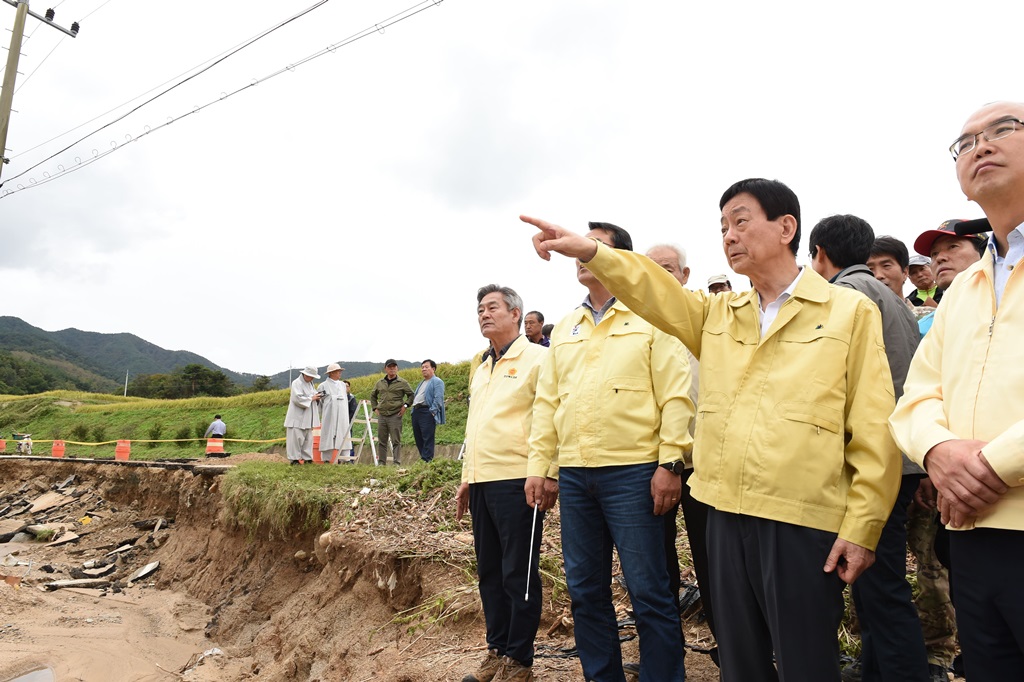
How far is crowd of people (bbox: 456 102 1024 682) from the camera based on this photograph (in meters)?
1.71

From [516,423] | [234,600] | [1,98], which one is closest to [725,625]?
[516,423]

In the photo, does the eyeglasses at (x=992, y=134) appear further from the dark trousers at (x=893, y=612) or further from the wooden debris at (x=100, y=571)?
the wooden debris at (x=100, y=571)

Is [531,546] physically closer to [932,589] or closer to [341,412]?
[932,589]

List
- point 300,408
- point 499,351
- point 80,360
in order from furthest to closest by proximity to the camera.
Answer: point 80,360
point 300,408
point 499,351

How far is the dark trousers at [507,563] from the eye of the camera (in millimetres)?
3580

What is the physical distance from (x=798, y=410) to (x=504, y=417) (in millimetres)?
1945

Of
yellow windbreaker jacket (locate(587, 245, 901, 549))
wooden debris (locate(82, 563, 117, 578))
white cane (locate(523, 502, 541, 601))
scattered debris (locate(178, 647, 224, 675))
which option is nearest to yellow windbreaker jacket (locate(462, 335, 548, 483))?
white cane (locate(523, 502, 541, 601))

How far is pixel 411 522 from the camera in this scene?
659 cm

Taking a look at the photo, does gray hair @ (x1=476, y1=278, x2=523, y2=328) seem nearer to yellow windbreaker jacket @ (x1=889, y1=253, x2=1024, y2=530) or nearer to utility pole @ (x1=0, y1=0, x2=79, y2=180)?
yellow windbreaker jacket @ (x1=889, y1=253, x2=1024, y2=530)

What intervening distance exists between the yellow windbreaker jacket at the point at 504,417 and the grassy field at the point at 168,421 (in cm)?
1100

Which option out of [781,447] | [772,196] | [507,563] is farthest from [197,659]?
[772,196]

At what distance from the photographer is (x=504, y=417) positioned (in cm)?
380

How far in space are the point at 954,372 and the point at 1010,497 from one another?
0.37 metres

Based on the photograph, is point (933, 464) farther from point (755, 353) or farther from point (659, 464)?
point (659, 464)
